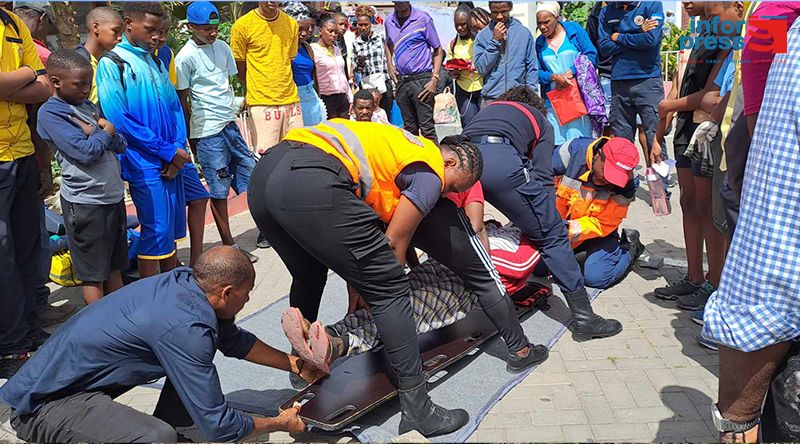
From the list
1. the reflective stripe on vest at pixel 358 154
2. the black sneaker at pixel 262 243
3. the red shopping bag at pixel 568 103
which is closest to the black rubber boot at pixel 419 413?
the reflective stripe on vest at pixel 358 154

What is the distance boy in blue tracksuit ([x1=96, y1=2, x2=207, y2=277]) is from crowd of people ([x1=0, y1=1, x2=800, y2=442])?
0.01 metres

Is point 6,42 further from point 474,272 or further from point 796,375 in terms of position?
point 796,375

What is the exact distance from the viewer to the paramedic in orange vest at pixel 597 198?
445cm

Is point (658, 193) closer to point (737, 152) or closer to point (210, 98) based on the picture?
point (737, 152)

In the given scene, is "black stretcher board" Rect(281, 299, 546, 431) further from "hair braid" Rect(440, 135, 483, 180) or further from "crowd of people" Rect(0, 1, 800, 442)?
"hair braid" Rect(440, 135, 483, 180)

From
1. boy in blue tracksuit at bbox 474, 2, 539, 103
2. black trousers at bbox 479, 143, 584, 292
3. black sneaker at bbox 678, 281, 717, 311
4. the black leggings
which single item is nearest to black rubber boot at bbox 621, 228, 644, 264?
black sneaker at bbox 678, 281, 717, 311

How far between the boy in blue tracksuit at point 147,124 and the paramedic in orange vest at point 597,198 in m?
2.58

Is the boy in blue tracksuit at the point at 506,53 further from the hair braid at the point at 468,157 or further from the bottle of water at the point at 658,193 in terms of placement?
the hair braid at the point at 468,157

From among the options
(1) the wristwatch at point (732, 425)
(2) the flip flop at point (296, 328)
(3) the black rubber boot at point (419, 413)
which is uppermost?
(2) the flip flop at point (296, 328)

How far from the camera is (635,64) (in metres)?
6.25

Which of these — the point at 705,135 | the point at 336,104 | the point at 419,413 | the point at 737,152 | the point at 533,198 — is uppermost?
the point at 737,152

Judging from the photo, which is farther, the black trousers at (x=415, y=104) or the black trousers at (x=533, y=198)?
the black trousers at (x=415, y=104)

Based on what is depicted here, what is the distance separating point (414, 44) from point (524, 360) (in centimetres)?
489

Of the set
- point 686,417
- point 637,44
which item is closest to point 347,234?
point 686,417
